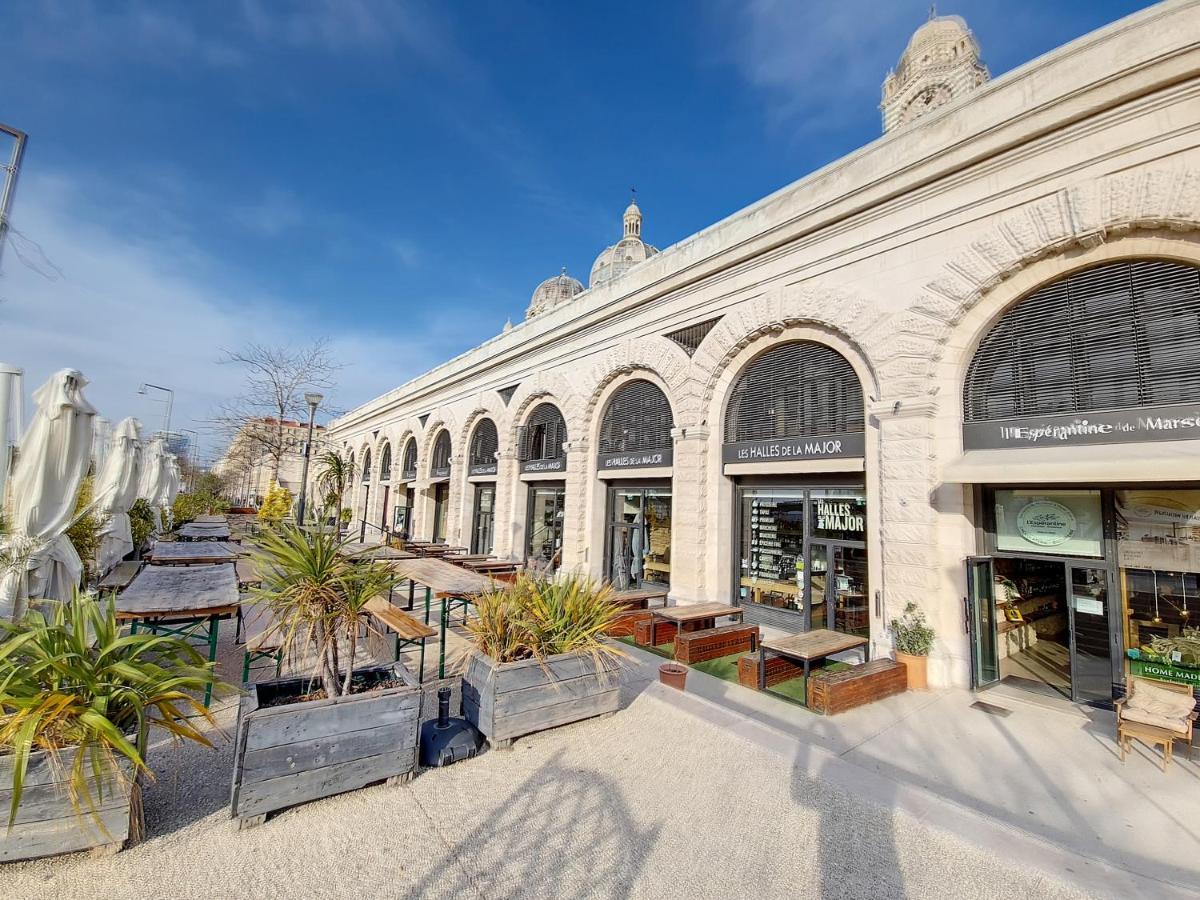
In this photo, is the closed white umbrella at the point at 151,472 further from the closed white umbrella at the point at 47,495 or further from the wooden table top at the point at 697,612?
the wooden table top at the point at 697,612

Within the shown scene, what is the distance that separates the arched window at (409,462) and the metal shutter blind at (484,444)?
6743mm

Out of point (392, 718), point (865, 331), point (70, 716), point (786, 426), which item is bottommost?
point (392, 718)

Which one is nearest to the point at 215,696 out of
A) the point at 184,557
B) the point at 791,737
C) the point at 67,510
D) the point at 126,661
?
the point at 67,510

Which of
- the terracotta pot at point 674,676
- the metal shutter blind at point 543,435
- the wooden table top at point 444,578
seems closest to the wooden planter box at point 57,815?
the wooden table top at point 444,578

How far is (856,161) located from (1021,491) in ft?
19.4

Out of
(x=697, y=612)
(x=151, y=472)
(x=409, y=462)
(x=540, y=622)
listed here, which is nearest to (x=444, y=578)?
(x=540, y=622)

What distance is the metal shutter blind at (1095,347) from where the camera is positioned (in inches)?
242

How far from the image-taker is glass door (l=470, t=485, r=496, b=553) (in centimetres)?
1941

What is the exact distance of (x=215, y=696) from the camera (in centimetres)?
614

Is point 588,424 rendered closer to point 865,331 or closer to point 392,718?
point 865,331

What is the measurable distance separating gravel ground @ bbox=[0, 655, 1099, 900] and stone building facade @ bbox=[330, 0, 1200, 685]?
427 centimetres

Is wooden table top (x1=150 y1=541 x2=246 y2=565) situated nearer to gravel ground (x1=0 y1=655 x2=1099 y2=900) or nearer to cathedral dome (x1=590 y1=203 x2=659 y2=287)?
gravel ground (x1=0 y1=655 x2=1099 y2=900)

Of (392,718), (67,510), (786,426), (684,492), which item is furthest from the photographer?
(684,492)

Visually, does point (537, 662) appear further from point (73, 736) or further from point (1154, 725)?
point (1154, 725)
